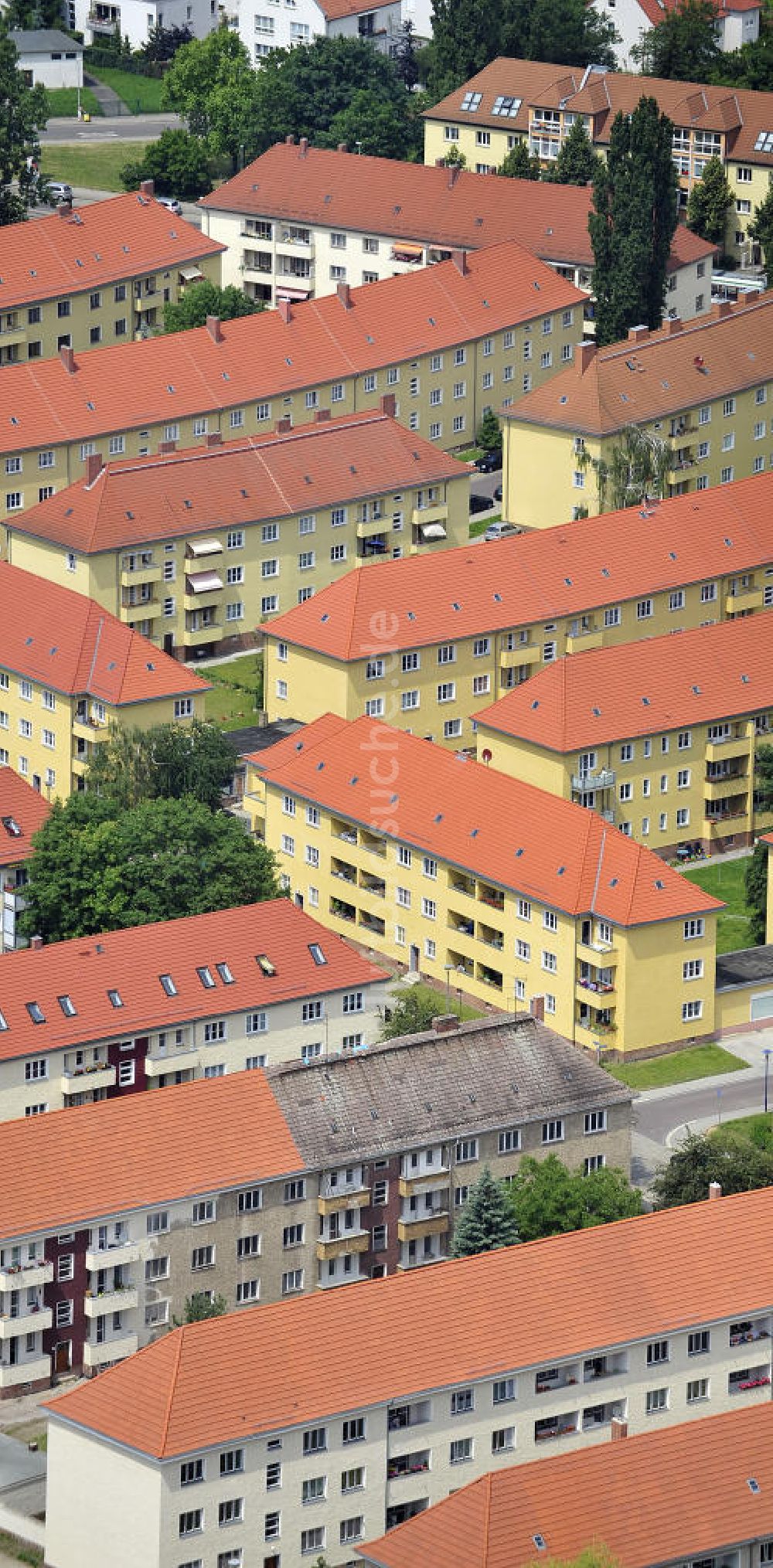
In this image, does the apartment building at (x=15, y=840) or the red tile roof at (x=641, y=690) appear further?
the red tile roof at (x=641, y=690)

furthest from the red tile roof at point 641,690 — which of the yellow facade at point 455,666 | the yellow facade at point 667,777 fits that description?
the yellow facade at point 455,666

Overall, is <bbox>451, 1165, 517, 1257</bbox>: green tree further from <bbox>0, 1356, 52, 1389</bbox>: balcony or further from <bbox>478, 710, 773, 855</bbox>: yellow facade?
<bbox>478, 710, 773, 855</bbox>: yellow facade

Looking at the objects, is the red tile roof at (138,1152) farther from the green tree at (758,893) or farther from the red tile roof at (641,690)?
the red tile roof at (641,690)

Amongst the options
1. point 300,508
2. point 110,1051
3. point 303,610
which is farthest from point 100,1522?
point 300,508

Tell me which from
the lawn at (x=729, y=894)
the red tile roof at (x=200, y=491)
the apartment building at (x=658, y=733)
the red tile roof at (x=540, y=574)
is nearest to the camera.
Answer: the lawn at (x=729, y=894)

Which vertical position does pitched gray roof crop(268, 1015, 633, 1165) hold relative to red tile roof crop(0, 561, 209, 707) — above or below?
below

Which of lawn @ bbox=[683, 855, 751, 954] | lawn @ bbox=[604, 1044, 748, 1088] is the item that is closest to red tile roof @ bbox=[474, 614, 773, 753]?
lawn @ bbox=[683, 855, 751, 954]

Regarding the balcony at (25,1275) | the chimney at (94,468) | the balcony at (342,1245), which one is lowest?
the balcony at (342,1245)

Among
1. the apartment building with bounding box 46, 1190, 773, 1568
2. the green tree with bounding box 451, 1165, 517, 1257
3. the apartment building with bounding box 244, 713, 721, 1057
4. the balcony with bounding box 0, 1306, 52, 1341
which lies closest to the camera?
the apartment building with bounding box 46, 1190, 773, 1568
